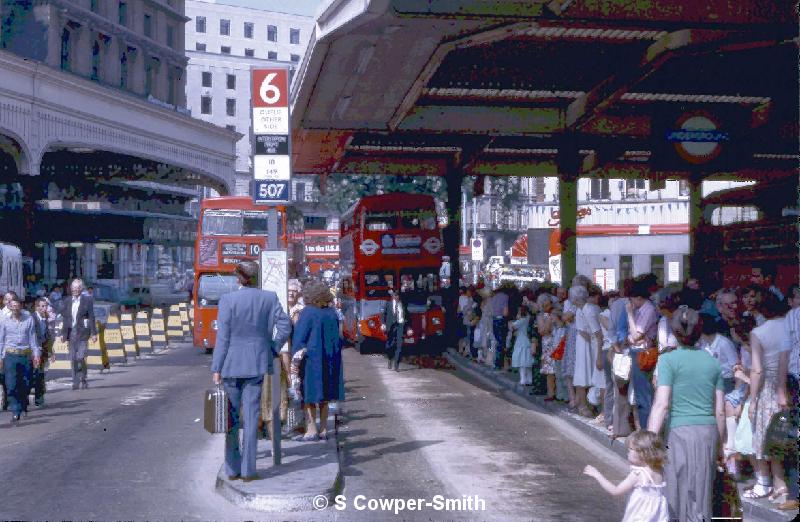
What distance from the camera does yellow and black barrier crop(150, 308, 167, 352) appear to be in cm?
3069

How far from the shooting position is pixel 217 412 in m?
9.52

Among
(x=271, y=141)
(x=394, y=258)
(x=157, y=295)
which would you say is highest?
(x=271, y=141)

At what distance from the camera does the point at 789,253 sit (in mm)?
20266

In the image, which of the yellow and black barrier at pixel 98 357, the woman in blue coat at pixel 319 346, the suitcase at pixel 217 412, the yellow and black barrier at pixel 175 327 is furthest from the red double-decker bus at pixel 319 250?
the suitcase at pixel 217 412

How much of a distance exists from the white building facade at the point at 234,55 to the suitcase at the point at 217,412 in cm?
9154

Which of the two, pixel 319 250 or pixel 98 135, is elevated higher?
pixel 98 135

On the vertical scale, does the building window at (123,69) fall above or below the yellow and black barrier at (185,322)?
above

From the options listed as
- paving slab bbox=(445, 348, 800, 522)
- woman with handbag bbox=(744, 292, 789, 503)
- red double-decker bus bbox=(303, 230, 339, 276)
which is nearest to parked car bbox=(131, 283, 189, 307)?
red double-decker bus bbox=(303, 230, 339, 276)

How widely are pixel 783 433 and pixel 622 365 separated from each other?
3528 mm

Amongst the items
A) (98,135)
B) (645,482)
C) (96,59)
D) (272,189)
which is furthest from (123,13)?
(645,482)

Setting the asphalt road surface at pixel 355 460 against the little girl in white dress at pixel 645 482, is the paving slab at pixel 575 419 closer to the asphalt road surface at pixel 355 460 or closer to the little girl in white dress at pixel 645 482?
the asphalt road surface at pixel 355 460

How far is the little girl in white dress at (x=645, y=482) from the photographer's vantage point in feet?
20.7

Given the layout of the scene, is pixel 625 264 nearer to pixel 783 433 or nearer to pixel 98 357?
pixel 98 357

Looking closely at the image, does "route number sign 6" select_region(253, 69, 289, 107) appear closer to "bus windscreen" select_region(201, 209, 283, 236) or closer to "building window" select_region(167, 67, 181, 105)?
"bus windscreen" select_region(201, 209, 283, 236)
